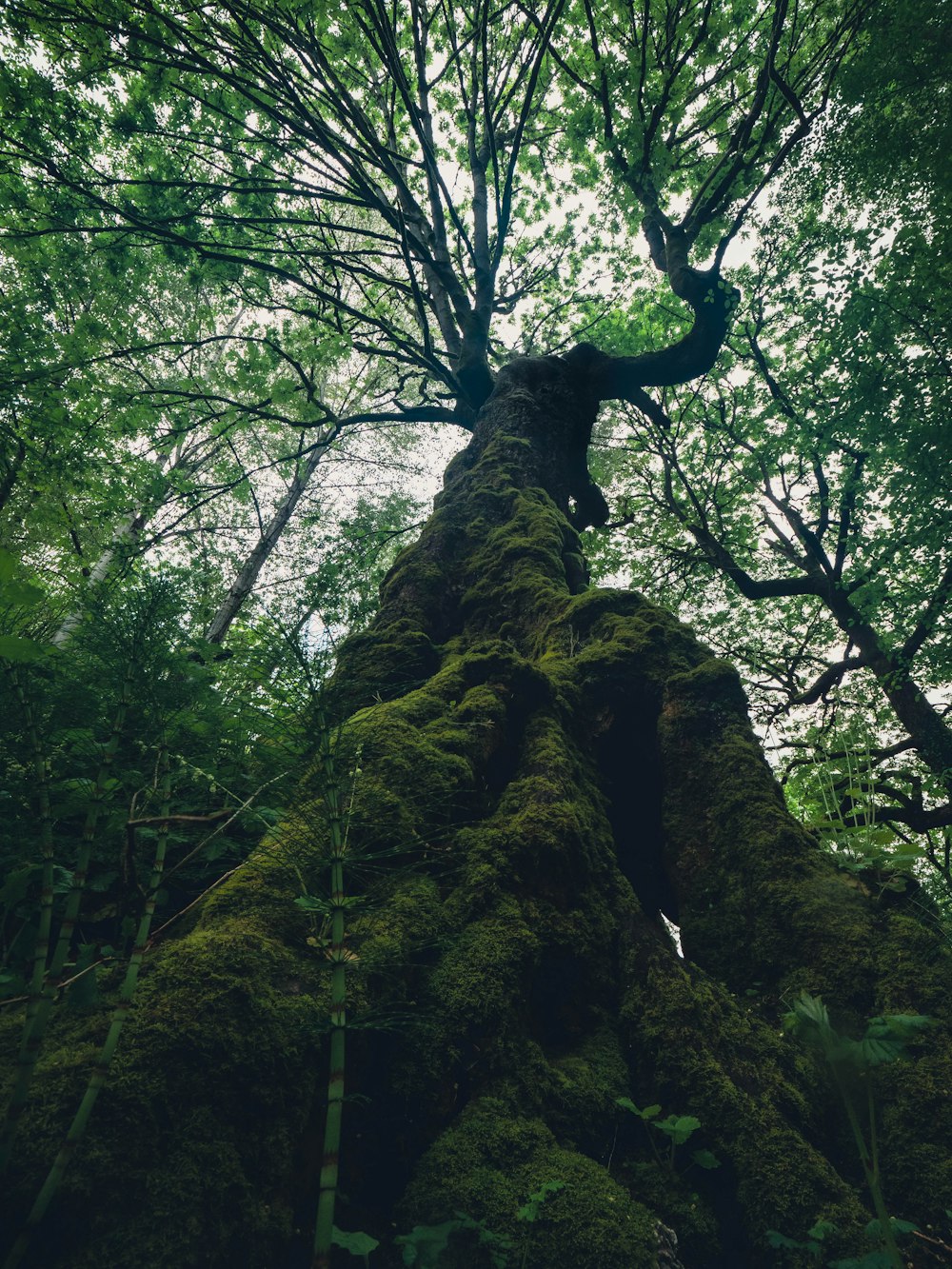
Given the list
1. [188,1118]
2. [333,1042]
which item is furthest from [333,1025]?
[188,1118]

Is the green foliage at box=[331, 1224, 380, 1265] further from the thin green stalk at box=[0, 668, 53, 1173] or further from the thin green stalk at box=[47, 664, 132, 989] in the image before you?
the thin green stalk at box=[47, 664, 132, 989]

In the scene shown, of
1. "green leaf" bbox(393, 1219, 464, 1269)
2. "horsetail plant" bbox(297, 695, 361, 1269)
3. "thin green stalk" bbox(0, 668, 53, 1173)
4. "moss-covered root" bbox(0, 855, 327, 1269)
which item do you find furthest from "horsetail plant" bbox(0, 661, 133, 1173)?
"green leaf" bbox(393, 1219, 464, 1269)

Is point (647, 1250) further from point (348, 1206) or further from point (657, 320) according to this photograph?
point (657, 320)

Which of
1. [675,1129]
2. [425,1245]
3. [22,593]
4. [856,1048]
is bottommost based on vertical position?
[425,1245]

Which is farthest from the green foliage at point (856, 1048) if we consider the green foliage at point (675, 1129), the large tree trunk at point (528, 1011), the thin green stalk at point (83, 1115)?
the thin green stalk at point (83, 1115)

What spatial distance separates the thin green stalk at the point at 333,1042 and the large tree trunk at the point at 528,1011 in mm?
119

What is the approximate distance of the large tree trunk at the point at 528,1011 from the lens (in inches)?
51.5

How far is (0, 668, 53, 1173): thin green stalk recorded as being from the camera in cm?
105

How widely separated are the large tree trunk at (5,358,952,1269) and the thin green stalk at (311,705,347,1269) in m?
0.12

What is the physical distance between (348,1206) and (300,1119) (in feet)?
0.95

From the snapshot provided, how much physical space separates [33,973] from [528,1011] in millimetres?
1551

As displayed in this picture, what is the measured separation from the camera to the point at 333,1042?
3.74 feet

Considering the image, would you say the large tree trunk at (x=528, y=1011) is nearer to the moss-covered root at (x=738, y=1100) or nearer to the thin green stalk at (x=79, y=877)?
the moss-covered root at (x=738, y=1100)

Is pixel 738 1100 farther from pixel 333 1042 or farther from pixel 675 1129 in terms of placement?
pixel 333 1042
